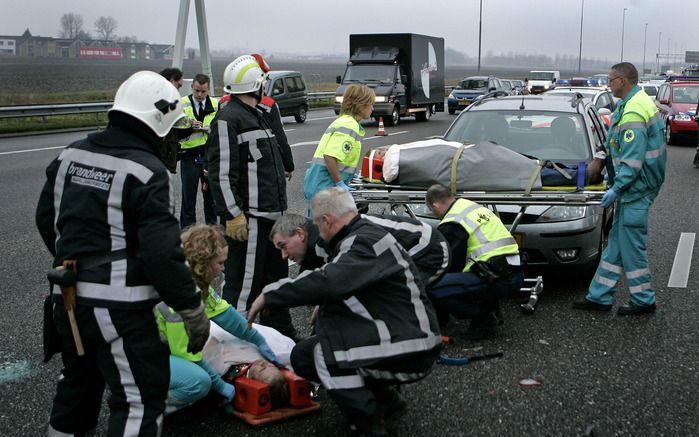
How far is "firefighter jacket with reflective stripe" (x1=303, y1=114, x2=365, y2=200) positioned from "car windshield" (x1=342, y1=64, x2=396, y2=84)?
2162 centimetres

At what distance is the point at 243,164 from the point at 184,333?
1479mm

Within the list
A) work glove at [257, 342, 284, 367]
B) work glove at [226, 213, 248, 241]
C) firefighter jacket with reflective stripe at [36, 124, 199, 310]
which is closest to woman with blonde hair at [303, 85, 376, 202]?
work glove at [226, 213, 248, 241]

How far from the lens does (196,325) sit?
3.47 metres

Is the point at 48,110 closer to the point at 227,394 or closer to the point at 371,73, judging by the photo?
the point at 371,73

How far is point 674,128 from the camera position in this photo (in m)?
21.8

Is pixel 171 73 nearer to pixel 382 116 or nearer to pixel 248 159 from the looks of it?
pixel 248 159

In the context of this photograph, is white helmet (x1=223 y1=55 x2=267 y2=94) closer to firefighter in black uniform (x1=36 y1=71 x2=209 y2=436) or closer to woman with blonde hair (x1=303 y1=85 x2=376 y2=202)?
woman with blonde hair (x1=303 y1=85 x2=376 y2=202)

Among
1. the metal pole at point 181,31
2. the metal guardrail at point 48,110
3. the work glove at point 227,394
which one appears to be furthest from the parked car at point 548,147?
the metal guardrail at point 48,110

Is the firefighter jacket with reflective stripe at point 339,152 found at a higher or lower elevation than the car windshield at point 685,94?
lower

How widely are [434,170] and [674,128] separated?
17337 mm

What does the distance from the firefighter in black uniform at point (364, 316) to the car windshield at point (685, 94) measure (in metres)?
20.8

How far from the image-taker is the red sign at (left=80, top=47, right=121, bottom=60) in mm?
155500

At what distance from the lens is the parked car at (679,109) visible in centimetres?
2159

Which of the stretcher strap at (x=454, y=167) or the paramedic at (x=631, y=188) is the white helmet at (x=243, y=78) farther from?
the paramedic at (x=631, y=188)
